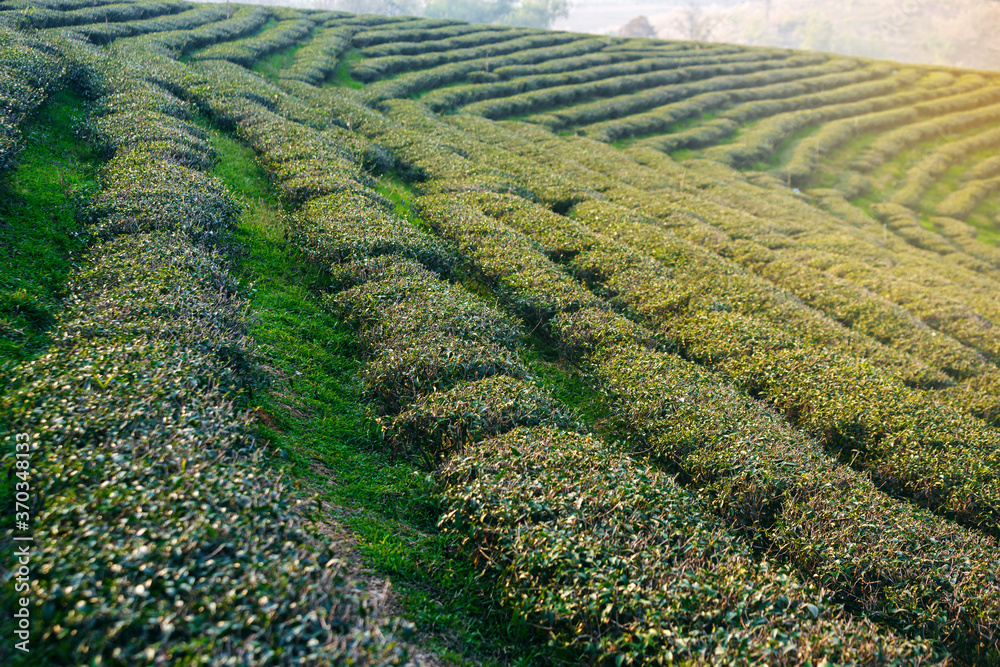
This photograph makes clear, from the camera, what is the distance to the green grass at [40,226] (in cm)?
673

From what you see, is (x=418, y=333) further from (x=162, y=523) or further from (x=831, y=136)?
(x=831, y=136)

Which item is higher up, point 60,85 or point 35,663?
point 60,85

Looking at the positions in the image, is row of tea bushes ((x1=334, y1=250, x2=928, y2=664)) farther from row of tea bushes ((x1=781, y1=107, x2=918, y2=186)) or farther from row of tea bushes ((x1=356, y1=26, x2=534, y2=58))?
row of tea bushes ((x1=781, y1=107, x2=918, y2=186))

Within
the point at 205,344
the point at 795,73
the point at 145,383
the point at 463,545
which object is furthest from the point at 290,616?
the point at 795,73

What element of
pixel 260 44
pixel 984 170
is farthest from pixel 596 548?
pixel 984 170

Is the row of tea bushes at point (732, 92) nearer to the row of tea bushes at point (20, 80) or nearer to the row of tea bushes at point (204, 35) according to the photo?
the row of tea bushes at point (204, 35)

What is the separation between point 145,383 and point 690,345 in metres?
9.47

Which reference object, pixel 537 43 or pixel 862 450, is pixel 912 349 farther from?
pixel 537 43

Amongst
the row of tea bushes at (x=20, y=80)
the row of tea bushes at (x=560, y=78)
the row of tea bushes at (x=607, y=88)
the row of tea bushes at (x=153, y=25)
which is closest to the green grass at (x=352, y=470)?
the row of tea bushes at (x=20, y=80)

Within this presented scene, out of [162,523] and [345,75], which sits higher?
[345,75]

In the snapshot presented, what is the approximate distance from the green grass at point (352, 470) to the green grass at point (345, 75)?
78.9 ft

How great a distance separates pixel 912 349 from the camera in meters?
13.3

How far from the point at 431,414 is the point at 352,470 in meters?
1.32

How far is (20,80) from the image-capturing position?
1254 cm
